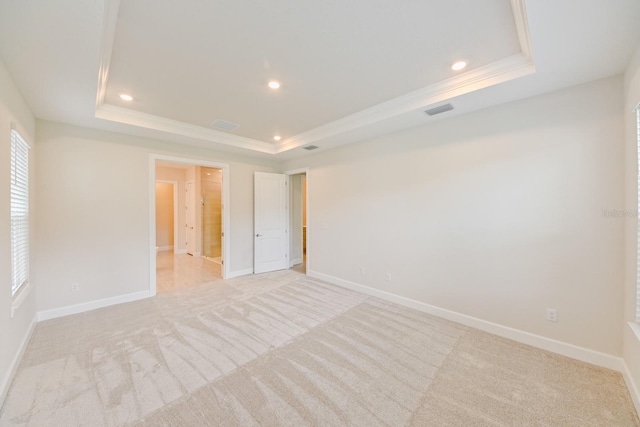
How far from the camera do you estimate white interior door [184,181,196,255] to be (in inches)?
280

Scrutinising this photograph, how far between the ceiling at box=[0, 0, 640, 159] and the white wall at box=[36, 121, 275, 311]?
1.30 ft

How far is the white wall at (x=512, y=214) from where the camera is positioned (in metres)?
2.13

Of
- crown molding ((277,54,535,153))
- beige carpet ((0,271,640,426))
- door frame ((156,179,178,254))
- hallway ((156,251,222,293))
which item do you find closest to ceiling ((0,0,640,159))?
crown molding ((277,54,535,153))

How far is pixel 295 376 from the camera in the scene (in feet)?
6.49

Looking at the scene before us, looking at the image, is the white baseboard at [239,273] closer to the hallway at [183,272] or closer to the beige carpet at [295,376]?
the hallway at [183,272]

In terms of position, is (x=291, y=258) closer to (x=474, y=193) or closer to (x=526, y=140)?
(x=474, y=193)

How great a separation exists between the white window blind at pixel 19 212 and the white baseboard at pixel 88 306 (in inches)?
26.1

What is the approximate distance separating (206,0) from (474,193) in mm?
3082

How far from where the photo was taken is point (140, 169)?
373 cm

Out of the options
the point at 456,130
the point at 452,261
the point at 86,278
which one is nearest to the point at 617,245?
the point at 452,261

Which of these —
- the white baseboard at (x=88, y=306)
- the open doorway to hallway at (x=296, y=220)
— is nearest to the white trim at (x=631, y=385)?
the open doorway to hallway at (x=296, y=220)

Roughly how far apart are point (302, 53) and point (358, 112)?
143 centimetres

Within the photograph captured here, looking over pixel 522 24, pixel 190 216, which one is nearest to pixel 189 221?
pixel 190 216

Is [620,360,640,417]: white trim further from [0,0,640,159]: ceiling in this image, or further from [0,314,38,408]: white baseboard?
[0,314,38,408]: white baseboard
